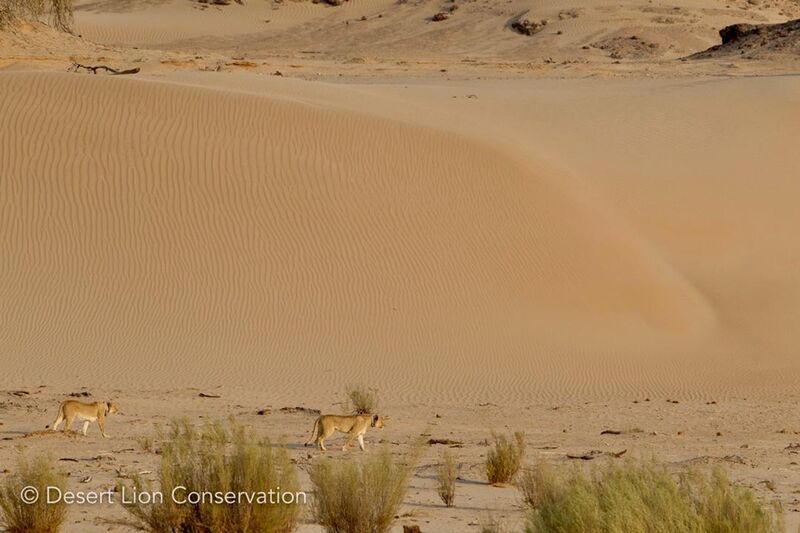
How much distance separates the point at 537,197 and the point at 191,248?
5.81m

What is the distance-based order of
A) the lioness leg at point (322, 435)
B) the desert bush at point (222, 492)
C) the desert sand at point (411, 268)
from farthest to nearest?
1. the desert sand at point (411, 268)
2. the lioness leg at point (322, 435)
3. the desert bush at point (222, 492)

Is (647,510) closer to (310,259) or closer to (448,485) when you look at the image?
(448,485)

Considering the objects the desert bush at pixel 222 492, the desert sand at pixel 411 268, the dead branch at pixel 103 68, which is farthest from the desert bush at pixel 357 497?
the dead branch at pixel 103 68

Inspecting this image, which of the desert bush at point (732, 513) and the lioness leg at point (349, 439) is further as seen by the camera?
the lioness leg at point (349, 439)

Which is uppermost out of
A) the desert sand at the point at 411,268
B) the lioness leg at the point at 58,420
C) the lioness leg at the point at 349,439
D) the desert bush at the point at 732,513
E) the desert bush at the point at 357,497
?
the desert bush at the point at 732,513

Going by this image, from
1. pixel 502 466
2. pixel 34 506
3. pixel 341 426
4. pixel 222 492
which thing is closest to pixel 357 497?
pixel 222 492

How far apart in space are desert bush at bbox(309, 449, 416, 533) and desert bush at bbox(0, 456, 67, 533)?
4.08 feet

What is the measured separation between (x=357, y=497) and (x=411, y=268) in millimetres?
12478

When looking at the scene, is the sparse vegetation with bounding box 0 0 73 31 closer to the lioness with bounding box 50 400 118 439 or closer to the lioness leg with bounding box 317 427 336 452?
the lioness with bounding box 50 400 118 439

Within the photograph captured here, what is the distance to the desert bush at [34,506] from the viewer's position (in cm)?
629

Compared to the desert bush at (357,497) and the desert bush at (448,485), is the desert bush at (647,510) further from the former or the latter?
the desert bush at (448,485)

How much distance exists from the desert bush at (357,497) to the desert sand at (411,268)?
2.24 feet

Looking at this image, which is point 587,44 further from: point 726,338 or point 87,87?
point 726,338

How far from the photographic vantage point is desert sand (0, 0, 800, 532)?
1229 centimetres
